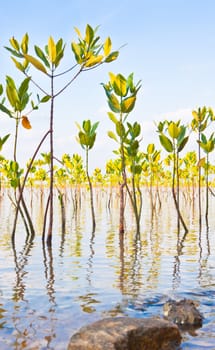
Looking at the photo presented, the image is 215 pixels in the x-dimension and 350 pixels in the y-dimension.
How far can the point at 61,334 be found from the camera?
2973 millimetres

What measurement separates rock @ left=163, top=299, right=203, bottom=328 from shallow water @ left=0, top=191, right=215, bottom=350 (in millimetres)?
79

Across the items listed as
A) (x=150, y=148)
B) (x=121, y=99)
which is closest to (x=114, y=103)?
(x=121, y=99)

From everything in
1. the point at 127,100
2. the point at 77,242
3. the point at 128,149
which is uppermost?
the point at 127,100

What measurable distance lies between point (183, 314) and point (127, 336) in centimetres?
73

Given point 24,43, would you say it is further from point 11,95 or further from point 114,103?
point 114,103

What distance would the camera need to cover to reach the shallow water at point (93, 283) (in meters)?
3.08

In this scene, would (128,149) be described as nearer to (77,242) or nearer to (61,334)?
(77,242)

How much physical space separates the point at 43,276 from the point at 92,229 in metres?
4.97

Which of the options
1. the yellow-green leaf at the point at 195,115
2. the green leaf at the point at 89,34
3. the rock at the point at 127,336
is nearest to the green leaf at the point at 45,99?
the green leaf at the point at 89,34

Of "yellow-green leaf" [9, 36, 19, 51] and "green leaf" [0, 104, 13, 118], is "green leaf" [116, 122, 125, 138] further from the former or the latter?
"yellow-green leaf" [9, 36, 19, 51]

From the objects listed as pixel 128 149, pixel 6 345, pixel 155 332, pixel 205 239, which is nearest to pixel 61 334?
pixel 6 345

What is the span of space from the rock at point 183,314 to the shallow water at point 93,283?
0.26 feet

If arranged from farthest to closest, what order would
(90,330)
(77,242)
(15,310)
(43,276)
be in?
(77,242)
(43,276)
(15,310)
(90,330)

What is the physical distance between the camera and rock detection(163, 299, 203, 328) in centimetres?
315
